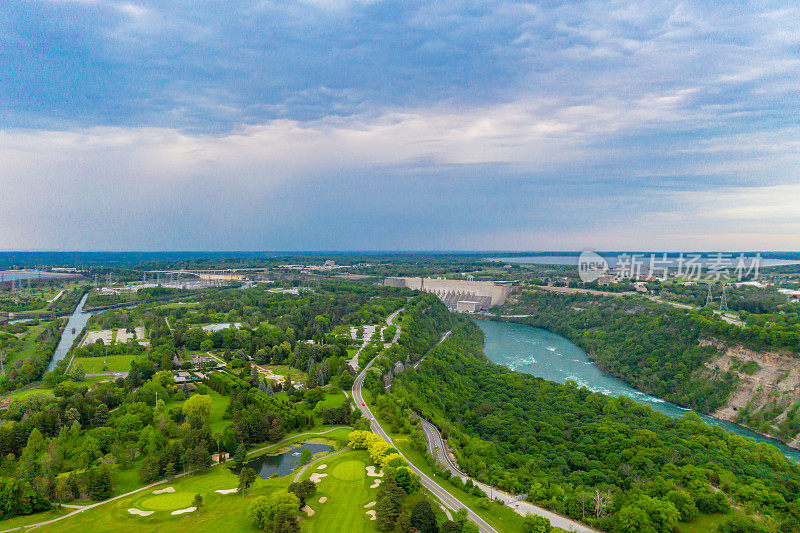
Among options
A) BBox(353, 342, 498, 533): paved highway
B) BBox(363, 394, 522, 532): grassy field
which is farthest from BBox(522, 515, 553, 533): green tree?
BBox(353, 342, 498, 533): paved highway

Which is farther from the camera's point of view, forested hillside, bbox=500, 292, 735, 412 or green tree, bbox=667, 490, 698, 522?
forested hillside, bbox=500, 292, 735, 412

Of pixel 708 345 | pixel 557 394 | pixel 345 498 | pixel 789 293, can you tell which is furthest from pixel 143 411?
pixel 789 293

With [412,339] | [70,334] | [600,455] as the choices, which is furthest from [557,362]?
[70,334]

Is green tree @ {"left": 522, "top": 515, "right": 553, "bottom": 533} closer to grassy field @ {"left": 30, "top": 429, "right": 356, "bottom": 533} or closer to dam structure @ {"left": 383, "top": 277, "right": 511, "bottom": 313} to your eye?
grassy field @ {"left": 30, "top": 429, "right": 356, "bottom": 533}

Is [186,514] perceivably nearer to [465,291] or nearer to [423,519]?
[423,519]

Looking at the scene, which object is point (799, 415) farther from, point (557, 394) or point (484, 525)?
point (484, 525)

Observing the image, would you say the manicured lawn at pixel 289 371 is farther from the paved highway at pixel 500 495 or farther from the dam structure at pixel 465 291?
the dam structure at pixel 465 291

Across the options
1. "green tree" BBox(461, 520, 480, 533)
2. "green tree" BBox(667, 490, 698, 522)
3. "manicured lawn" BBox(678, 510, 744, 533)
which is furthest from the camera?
"green tree" BBox(667, 490, 698, 522)

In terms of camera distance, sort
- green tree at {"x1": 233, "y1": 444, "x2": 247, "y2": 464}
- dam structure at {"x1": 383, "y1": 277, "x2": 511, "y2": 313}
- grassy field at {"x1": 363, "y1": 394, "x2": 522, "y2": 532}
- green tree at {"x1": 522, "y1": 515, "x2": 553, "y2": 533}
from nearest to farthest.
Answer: green tree at {"x1": 522, "y1": 515, "x2": 553, "y2": 533}
grassy field at {"x1": 363, "y1": 394, "x2": 522, "y2": 532}
green tree at {"x1": 233, "y1": 444, "x2": 247, "y2": 464}
dam structure at {"x1": 383, "y1": 277, "x2": 511, "y2": 313}
